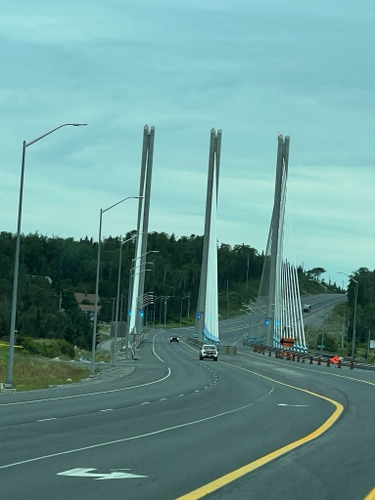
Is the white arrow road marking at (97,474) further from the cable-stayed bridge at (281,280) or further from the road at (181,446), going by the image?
the cable-stayed bridge at (281,280)

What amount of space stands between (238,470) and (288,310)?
7179cm

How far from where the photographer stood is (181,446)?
53.5 feet

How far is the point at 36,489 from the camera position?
1110cm

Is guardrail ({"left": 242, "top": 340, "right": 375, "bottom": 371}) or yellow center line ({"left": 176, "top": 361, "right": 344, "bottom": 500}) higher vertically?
yellow center line ({"left": 176, "top": 361, "right": 344, "bottom": 500})

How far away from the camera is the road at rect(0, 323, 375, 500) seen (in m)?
11.5

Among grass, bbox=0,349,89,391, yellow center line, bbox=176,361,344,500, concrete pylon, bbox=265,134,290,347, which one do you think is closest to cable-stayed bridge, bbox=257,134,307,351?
concrete pylon, bbox=265,134,290,347

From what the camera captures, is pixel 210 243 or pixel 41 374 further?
pixel 210 243

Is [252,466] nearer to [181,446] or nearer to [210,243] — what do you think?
[181,446]

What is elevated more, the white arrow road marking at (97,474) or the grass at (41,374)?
the white arrow road marking at (97,474)

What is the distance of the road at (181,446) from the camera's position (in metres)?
11.5

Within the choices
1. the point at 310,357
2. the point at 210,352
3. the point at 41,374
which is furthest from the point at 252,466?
the point at 310,357

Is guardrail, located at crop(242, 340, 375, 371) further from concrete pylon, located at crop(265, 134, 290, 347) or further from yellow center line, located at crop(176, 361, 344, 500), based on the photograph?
yellow center line, located at crop(176, 361, 344, 500)

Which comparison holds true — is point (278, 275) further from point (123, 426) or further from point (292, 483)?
point (292, 483)

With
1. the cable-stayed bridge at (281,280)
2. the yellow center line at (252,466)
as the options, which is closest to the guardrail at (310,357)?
the cable-stayed bridge at (281,280)
